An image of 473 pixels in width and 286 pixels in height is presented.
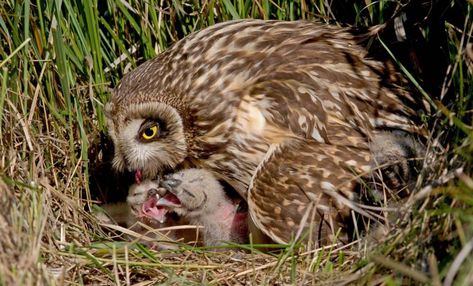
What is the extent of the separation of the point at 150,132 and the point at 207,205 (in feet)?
1.25

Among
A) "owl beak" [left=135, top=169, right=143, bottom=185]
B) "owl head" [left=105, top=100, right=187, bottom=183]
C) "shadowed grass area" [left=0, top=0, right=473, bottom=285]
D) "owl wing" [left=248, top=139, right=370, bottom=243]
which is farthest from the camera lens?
"owl beak" [left=135, top=169, right=143, bottom=185]

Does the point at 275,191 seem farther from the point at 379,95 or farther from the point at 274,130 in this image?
the point at 379,95

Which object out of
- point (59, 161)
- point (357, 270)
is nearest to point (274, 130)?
point (357, 270)

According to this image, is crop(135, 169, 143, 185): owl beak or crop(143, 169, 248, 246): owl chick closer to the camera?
crop(143, 169, 248, 246): owl chick

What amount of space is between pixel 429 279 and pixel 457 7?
155 cm

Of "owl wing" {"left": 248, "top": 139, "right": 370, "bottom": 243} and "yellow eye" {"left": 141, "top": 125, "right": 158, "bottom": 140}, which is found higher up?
"yellow eye" {"left": 141, "top": 125, "right": 158, "bottom": 140}

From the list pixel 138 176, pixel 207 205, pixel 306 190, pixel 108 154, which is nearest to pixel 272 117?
pixel 306 190

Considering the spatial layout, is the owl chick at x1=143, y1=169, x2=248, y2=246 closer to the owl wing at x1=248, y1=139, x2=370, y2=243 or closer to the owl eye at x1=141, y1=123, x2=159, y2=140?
the owl eye at x1=141, y1=123, x2=159, y2=140

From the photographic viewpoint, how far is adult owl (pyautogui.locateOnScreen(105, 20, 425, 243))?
3.61m

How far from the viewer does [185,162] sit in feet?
13.2

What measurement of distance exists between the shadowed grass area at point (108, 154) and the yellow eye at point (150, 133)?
0.36 m

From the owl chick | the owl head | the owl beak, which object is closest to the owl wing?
the owl chick

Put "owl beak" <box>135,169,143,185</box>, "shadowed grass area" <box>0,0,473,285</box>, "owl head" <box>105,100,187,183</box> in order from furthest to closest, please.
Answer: "owl beak" <box>135,169,143,185</box> → "owl head" <box>105,100,187,183</box> → "shadowed grass area" <box>0,0,473,285</box>

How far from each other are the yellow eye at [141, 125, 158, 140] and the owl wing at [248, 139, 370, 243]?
54cm
